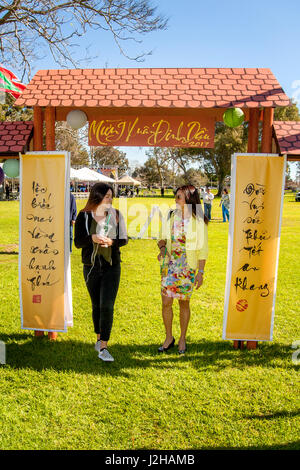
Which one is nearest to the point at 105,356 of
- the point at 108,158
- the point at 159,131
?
the point at 159,131

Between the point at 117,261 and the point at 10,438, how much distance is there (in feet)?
5.96

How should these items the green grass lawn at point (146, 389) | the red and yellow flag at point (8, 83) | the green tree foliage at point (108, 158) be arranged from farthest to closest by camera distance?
the green tree foliage at point (108, 158) → the red and yellow flag at point (8, 83) → the green grass lawn at point (146, 389)

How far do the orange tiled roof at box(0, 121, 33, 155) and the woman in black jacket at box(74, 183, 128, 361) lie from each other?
1022mm

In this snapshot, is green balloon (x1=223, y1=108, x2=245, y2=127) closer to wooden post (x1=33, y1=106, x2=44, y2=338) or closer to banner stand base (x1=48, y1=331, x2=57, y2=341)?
wooden post (x1=33, y1=106, x2=44, y2=338)

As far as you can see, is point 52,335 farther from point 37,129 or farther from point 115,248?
point 37,129

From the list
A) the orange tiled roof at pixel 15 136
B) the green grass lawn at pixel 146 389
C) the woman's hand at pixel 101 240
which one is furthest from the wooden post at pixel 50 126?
the green grass lawn at pixel 146 389

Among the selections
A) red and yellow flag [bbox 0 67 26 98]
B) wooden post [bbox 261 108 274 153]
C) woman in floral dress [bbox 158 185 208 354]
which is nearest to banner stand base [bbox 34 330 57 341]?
woman in floral dress [bbox 158 185 208 354]

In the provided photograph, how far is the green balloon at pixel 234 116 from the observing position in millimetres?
3867

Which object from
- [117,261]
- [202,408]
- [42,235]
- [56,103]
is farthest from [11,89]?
[202,408]

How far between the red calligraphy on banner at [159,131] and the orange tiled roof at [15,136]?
73 cm

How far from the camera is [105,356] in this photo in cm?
390

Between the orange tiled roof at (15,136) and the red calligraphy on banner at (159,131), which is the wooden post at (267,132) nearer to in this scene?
the red calligraphy on banner at (159,131)
